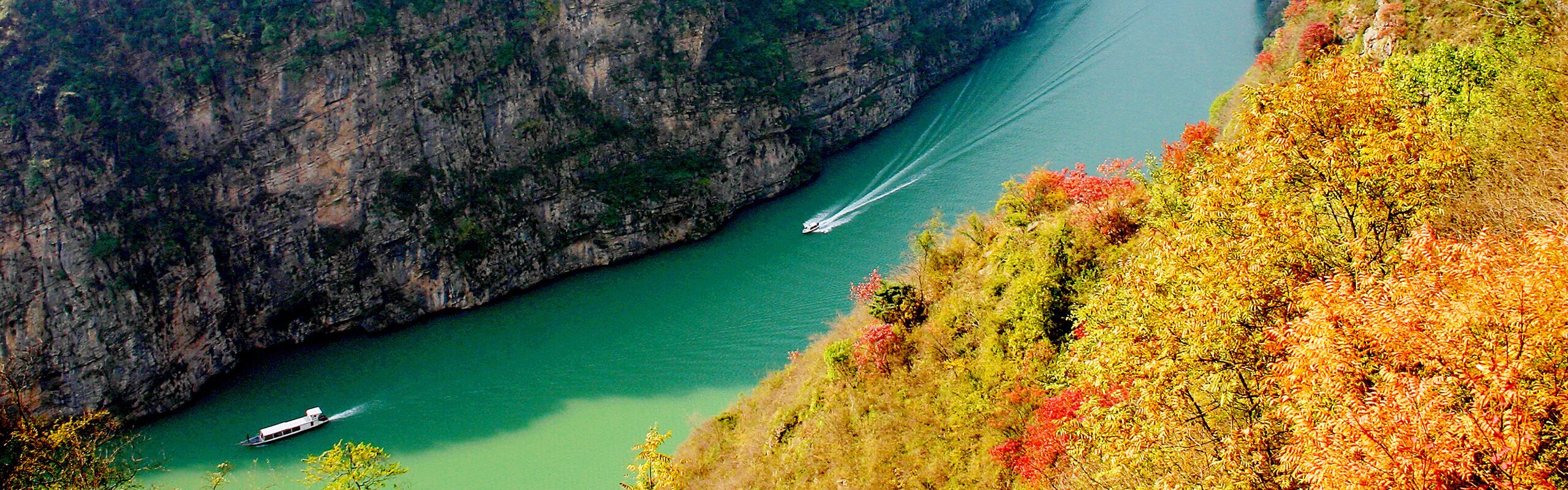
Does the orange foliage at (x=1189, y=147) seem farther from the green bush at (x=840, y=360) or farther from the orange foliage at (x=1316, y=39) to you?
the green bush at (x=840, y=360)

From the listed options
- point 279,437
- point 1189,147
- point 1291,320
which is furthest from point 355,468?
point 1189,147

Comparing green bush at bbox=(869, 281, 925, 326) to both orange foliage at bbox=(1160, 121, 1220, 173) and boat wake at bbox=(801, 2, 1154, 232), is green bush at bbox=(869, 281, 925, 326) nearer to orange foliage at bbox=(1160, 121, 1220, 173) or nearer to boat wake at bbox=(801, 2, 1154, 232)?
orange foliage at bbox=(1160, 121, 1220, 173)

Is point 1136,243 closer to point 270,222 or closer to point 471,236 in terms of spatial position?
point 471,236

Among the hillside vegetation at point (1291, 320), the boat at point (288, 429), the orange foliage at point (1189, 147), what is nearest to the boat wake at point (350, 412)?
the boat at point (288, 429)

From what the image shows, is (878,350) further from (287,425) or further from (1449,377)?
(287,425)

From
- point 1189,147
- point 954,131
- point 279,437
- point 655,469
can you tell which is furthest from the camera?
point 954,131

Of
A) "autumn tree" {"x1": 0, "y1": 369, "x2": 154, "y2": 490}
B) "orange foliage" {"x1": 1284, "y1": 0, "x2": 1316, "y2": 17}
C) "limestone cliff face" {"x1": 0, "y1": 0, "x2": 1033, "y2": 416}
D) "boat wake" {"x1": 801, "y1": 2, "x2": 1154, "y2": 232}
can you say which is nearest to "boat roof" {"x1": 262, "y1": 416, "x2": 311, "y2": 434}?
"limestone cliff face" {"x1": 0, "y1": 0, "x2": 1033, "y2": 416}

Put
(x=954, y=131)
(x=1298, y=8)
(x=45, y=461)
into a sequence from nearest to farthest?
(x=45, y=461) < (x=1298, y=8) < (x=954, y=131)
